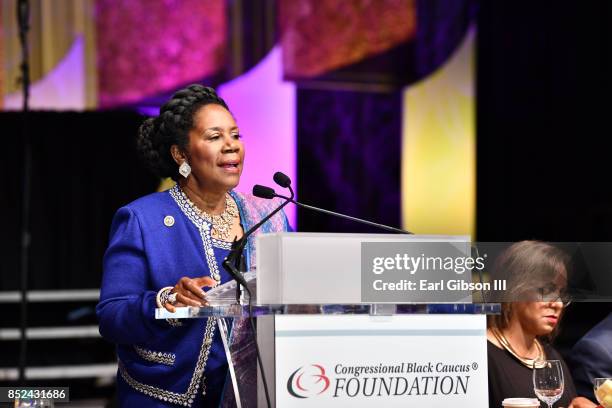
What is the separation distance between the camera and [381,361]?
2014 millimetres

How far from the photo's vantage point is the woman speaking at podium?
2.38 meters

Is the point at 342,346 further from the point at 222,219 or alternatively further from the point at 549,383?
the point at 222,219

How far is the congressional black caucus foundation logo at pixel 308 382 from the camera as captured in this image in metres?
1.96

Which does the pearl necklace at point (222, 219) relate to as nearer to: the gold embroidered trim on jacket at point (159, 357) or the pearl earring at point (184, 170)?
the pearl earring at point (184, 170)

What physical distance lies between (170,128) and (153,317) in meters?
0.63

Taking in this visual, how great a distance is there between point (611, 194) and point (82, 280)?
11.6ft

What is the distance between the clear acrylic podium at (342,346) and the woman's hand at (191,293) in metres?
0.02

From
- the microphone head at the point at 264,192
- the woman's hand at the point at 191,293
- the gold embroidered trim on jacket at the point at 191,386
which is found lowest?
the gold embroidered trim on jacket at the point at 191,386

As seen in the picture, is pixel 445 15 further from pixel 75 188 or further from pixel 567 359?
pixel 567 359

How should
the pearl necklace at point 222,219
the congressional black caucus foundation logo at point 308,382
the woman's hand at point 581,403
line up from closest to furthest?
the congressional black caucus foundation logo at point 308,382 → the woman's hand at point 581,403 → the pearl necklace at point 222,219

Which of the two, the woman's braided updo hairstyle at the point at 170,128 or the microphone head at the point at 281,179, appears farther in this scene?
the woman's braided updo hairstyle at the point at 170,128

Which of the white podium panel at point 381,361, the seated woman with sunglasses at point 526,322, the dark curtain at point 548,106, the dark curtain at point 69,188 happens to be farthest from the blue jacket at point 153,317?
the dark curtain at point 548,106

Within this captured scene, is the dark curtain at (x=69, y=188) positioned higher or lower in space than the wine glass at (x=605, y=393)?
higher

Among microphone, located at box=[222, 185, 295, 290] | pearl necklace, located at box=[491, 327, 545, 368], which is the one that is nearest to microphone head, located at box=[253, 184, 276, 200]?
microphone, located at box=[222, 185, 295, 290]
